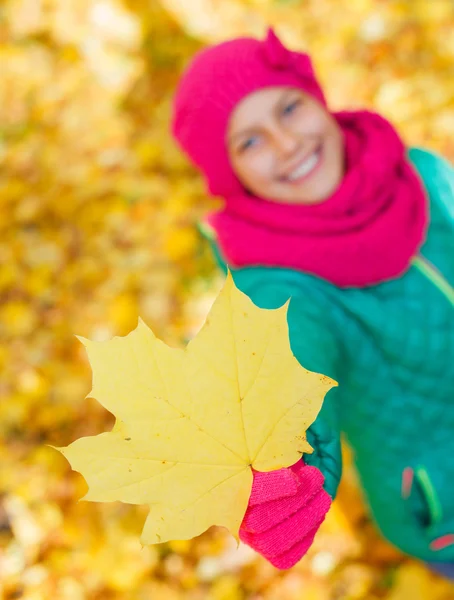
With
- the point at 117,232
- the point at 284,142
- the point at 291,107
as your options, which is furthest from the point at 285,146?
the point at 117,232

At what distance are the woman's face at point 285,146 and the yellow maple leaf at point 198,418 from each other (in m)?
0.57

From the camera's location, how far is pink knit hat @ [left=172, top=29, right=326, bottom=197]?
1098 mm

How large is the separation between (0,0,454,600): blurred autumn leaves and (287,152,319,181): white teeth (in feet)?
2.28

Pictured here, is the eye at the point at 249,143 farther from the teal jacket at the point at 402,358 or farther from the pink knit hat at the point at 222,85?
the teal jacket at the point at 402,358

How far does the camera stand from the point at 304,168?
44.3 inches

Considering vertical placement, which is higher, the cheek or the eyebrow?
the eyebrow

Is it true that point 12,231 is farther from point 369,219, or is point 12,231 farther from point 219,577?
point 369,219

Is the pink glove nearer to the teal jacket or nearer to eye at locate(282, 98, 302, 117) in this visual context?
the teal jacket

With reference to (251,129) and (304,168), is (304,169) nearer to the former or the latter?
(304,168)

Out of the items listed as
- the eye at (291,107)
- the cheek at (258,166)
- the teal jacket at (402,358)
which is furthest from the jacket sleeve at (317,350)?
the eye at (291,107)

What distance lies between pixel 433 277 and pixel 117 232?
1557 mm

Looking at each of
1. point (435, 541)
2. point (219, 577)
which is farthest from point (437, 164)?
point (219, 577)

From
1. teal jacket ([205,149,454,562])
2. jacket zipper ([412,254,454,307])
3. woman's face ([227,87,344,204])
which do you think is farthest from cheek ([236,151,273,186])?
jacket zipper ([412,254,454,307])

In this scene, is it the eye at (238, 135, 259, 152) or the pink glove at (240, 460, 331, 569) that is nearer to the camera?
the pink glove at (240, 460, 331, 569)
